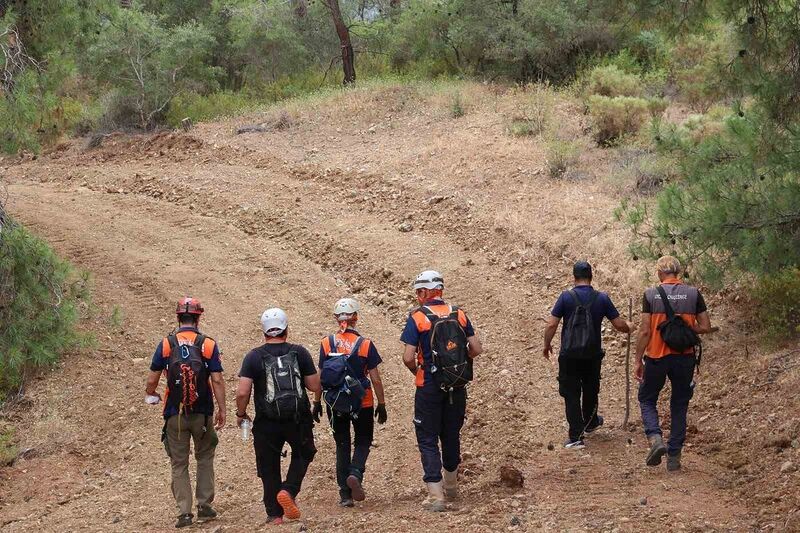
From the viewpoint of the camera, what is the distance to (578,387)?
9328 millimetres

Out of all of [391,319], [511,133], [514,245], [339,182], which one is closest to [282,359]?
[391,319]

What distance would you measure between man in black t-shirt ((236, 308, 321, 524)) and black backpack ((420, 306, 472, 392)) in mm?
953

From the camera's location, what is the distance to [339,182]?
18.9 metres

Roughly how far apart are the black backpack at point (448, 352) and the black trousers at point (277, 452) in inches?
43.5

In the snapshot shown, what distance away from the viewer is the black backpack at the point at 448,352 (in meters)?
8.14

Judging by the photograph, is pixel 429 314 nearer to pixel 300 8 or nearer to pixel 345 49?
pixel 345 49

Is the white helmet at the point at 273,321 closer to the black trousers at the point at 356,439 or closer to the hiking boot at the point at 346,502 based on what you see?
the black trousers at the point at 356,439

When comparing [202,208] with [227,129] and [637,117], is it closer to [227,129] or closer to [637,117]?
[227,129]

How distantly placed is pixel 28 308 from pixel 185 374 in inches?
206

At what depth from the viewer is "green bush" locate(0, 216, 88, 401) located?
12609 millimetres

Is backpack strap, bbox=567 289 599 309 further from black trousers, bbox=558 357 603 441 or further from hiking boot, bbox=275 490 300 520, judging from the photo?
hiking boot, bbox=275 490 300 520

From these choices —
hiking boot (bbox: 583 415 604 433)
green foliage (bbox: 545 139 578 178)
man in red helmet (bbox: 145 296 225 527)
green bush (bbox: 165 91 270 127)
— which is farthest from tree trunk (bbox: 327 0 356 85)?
man in red helmet (bbox: 145 296 225 527)

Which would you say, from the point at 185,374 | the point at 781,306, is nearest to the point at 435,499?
the point at 185,374

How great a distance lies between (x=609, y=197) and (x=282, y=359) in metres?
9.05
